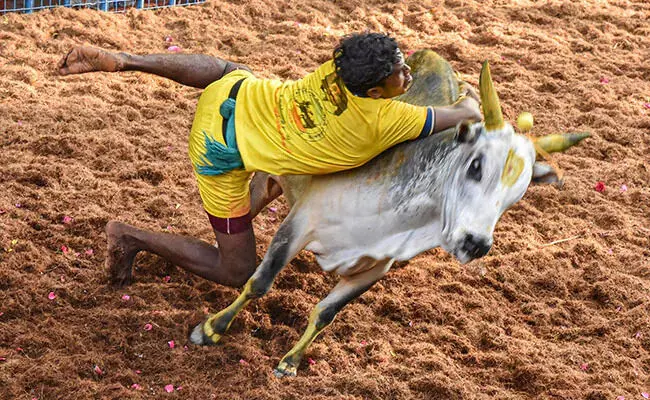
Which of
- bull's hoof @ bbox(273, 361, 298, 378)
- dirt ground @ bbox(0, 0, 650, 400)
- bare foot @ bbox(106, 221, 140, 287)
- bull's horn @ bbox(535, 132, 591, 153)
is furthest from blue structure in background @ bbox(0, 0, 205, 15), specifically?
bull's horn @ bbox(535, 132, 591, 153)

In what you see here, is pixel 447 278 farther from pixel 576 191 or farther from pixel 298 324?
pixel 576 191

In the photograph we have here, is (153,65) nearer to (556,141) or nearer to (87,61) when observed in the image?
(87,61)

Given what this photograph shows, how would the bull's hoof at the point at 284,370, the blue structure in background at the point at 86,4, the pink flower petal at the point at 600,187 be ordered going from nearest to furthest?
1. the bull's hoof at the point at 284,370
2. the pink flower petal at the point at 600,187
3. the blue structure in background at the point at 86,4

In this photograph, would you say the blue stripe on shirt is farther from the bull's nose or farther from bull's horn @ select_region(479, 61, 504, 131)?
the bull's nose

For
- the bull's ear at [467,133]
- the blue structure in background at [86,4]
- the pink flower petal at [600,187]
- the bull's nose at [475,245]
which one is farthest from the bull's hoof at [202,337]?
the blue structure in background at [86,4]

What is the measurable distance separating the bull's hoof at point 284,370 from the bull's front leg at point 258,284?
31 centimetres

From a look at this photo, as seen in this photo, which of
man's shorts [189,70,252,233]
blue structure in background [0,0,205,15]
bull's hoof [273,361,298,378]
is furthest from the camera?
blue structure in background [0,0,205,15]

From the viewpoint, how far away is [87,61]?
4.00 metres

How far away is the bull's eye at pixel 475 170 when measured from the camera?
3.47m

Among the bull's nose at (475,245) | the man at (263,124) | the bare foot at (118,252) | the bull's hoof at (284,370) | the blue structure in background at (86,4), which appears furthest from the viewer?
the blue structure in background at (86,4)

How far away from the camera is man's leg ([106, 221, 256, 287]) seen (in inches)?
164

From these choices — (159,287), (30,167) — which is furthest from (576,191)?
(30,167)

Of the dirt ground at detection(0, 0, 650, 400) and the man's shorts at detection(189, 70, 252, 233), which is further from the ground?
the man's shorts at detection(189, 70, 252, 233)

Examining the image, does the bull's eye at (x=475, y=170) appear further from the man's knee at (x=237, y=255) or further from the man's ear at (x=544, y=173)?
the man's knee at (x=237, y=255)
